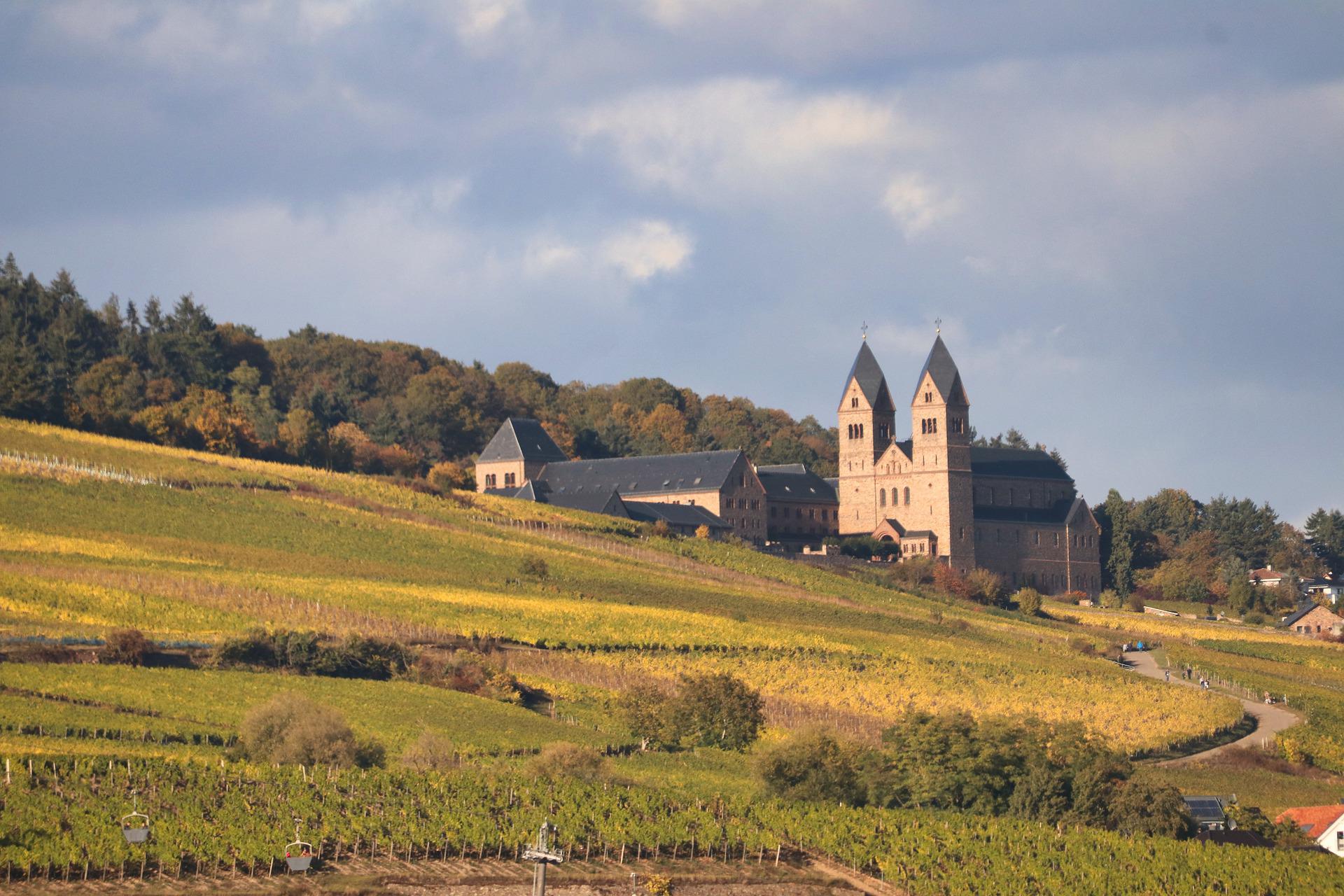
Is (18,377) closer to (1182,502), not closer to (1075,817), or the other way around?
(1075,817)

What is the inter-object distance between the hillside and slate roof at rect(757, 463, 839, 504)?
64.2 feet

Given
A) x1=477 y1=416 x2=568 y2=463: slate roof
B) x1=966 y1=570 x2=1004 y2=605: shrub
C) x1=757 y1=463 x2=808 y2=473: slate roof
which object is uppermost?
x1=477 y1=416 x2=568 y2=463: slate roof

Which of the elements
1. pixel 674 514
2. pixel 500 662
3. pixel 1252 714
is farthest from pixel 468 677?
pixel 674 514

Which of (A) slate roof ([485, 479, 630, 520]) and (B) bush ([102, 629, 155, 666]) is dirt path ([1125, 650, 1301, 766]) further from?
(A) slate roof ([485, 479, 630, 520])

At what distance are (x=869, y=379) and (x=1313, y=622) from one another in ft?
105

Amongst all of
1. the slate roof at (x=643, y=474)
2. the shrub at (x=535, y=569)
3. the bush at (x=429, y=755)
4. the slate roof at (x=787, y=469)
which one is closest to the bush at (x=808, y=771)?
the bush at (x=429, y=755)

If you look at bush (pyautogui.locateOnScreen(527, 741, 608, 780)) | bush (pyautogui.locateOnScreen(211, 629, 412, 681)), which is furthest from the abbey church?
bush (pyautogui.locateOnScreen(527, 741, 608, 780))

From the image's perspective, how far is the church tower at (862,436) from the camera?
4409 inches

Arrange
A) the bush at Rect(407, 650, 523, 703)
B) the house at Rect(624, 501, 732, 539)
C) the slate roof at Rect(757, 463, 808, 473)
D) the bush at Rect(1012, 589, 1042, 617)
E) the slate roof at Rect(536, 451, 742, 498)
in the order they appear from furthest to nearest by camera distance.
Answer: the slate roof at Rect(757, 463, 808, 473) < the slate roof at Rect(536, 451, 742, 498) < the house at Rect(624, 501, 732, 539) < the bush at Rect(1012, 589, 1042, 617) < the bush at Rect(407, 650, 523, 703)

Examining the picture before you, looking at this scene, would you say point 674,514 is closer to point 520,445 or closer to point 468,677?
point 520,445

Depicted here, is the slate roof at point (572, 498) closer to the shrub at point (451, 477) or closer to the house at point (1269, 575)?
the shrub at point (451, 477)

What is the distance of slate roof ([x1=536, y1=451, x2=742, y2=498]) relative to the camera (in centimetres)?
10575

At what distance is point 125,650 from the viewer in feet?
146

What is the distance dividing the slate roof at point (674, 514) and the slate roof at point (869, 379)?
53.6 ft
